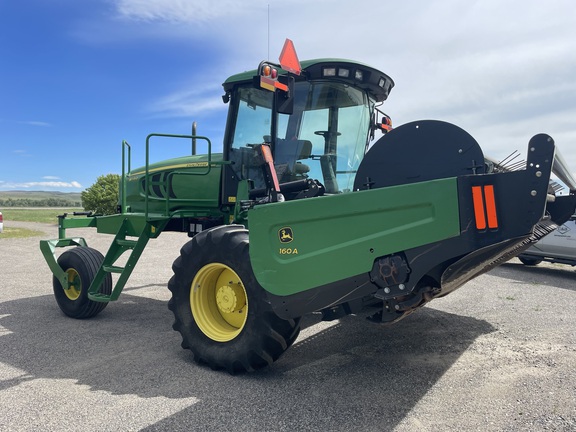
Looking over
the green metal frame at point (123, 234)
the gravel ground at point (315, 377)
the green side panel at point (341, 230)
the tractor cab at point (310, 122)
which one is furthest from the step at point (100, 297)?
the green side panel at point (341, 230)

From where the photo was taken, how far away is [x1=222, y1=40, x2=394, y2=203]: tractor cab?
14.8 ft

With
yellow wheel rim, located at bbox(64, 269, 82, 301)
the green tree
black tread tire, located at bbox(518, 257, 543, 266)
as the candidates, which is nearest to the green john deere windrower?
yellow wheel rim, located at bbox(64, 269, 82, 301)

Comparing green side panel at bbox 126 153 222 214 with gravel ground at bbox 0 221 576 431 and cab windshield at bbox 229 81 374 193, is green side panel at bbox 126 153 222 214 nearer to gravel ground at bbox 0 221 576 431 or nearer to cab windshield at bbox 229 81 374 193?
cab windshield at bbox 229 81 374 193

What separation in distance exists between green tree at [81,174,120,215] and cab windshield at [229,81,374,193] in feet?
70.0

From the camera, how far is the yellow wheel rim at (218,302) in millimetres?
4086

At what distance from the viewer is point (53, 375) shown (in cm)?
395

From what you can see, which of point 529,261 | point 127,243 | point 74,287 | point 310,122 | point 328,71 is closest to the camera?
point 328,71

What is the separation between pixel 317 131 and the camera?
15.4 ft

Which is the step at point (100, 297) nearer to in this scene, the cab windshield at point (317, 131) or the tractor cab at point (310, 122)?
the tractor cab at point (310, 122)

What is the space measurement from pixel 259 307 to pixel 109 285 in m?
3.03

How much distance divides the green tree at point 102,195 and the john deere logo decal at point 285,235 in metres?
22.6

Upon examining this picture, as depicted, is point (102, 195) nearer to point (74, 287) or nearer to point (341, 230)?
point (74, 287)

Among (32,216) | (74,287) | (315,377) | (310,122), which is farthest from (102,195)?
(315,377)

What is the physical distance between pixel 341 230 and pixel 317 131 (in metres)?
1.65
